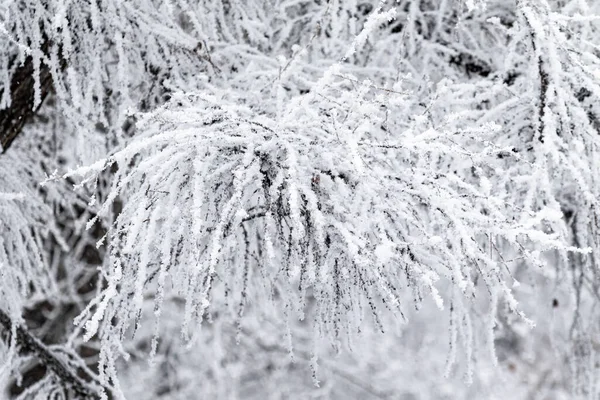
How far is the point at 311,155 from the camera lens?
1.79 m

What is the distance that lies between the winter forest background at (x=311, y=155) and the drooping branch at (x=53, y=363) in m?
0.01

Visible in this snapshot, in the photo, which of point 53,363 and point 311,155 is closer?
point 311,155

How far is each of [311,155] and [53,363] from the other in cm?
178

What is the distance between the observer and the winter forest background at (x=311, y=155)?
1.74 metres

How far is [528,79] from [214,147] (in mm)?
1134

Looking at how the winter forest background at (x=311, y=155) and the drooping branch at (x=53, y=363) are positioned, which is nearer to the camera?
the winter forest background at (x=311, y=155)

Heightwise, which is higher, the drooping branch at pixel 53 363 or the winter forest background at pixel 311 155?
the winter forest background at pixel 311 155

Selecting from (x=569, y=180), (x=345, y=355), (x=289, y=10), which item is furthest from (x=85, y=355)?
(x=569, y=180)

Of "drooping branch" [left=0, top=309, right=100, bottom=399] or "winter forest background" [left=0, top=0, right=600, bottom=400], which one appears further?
"drooping branch" [left=0, top=309, right=100, bottom=399]

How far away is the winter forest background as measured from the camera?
1.74 m

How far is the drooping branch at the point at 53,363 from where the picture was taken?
305 centimetres

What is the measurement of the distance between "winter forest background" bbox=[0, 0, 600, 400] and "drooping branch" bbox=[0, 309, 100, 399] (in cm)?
1

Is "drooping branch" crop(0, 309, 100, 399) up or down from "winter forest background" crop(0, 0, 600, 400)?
down

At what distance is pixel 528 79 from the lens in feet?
7.96
